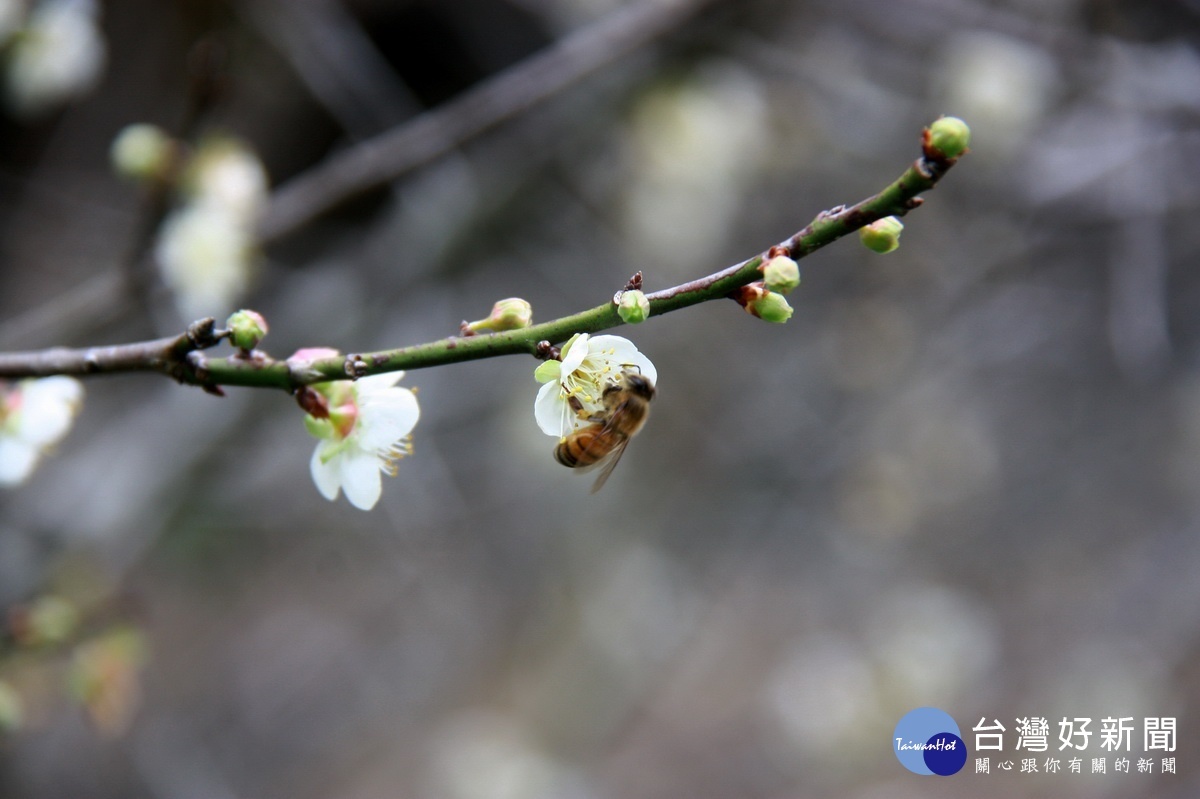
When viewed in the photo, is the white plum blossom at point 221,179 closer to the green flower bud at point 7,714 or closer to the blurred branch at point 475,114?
the blurred branch at point 475,114

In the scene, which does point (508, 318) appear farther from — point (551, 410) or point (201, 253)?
point (201, 253)

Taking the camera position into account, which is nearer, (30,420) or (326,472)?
(326,472)

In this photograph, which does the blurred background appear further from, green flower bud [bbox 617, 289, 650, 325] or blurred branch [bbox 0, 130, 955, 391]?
green flower bud [bbox 617, 289, 650, 325]

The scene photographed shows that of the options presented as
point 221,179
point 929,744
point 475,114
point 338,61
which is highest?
point 338,61

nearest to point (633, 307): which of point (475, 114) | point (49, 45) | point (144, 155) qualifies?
point (144, 155)

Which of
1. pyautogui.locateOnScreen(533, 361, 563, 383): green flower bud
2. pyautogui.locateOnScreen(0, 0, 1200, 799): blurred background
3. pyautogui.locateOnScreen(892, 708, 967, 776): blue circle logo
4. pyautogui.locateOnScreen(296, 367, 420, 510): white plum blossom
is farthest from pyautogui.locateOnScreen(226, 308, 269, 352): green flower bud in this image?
pyautogui.locateOnScreen(892, 708, 967, 776): blue circle logo

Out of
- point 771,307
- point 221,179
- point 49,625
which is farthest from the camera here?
point 221,179

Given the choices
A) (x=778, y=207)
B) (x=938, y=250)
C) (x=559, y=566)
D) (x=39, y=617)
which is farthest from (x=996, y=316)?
(x=39, y=617)

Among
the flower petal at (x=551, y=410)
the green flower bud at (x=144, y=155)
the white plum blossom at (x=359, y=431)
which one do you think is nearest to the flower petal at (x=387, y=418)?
the white plum blossom at (x=359, y=431)
